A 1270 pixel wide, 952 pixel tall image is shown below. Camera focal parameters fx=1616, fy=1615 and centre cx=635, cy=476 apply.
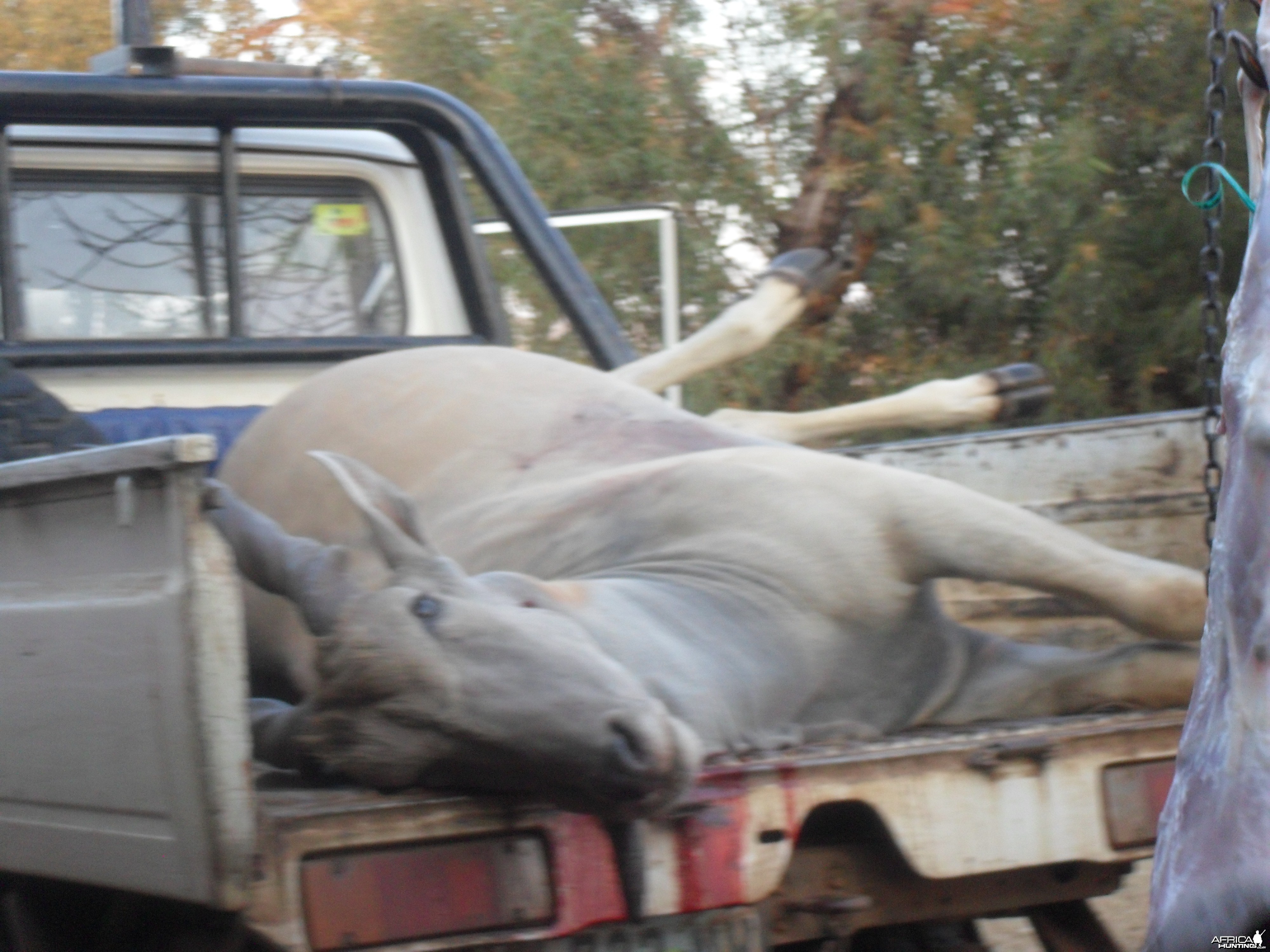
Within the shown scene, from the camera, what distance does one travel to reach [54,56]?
14.1m

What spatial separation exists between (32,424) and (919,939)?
189 centimetres

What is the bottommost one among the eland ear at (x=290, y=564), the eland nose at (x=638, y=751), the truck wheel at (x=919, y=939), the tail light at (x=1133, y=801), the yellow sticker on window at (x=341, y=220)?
Answer: the truck wheel at (x=919, y=939)

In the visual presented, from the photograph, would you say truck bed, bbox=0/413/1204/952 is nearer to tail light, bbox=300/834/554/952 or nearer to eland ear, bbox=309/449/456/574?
tail light, bbox=300/834/554/952

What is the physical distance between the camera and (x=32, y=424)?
10.1 ft

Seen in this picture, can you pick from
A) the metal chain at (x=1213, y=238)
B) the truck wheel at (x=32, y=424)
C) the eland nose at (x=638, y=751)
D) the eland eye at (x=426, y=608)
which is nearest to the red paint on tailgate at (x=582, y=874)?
the eland nose at (x=638, y=751)

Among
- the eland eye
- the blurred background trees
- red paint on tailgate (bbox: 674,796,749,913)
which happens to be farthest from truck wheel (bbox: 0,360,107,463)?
the blurred background trees

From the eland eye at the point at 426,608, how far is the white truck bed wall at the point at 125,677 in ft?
0.78

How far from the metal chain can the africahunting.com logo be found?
3.15 feet

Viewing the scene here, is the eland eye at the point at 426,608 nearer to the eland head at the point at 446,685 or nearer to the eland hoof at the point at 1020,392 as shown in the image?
the eland head at the point at 446,685

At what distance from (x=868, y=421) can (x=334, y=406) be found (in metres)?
1.85

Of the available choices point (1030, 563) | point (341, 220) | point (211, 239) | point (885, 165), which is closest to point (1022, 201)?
point (885, 165)

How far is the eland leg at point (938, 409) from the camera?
4.62 m

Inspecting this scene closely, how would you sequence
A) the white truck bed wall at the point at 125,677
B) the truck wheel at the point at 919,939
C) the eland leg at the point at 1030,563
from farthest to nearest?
the truck wheel at the point at 919,939 → the eland leg at the point at 1030,563 → the white truck bed wall at the point at 125,677

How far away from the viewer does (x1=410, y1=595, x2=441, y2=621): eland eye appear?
2115mm
